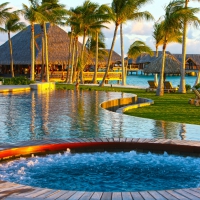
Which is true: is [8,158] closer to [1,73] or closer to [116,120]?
[116,120]

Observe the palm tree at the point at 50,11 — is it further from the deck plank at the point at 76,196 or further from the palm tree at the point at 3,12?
the deck plank at the point at 76,196

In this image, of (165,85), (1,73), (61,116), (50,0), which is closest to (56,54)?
(1,73)

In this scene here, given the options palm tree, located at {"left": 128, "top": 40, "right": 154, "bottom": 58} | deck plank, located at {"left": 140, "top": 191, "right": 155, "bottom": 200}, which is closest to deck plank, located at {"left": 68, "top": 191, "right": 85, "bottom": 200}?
deck plank, located at {"left": 140, "top": 191, "right": 155, "bottom": 200}

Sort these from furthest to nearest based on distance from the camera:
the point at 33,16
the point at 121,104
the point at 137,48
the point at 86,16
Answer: the point at 137,48
the point at 86,16
the point at 33,16
the point at 121,104

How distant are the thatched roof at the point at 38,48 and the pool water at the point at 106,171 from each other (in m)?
35.9

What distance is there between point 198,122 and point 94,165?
5790 mm

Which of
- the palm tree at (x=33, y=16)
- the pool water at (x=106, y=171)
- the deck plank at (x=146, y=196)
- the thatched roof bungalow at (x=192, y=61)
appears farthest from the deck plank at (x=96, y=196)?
the thatched roof bungalow at (x=192, y=61)

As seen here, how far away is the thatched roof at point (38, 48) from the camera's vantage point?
44094 millimetres

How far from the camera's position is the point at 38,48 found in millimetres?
44500

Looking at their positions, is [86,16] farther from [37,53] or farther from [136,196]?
[136,196]

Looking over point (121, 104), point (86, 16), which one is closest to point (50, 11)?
point (86, 16)

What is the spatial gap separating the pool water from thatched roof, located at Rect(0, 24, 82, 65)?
35890mm

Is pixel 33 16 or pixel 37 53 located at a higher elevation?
pixel 33 16

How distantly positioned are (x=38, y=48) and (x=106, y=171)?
38.8m
